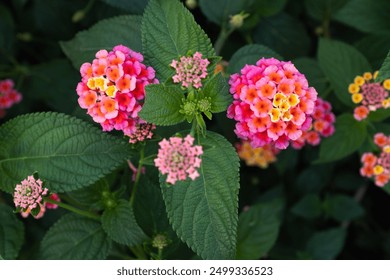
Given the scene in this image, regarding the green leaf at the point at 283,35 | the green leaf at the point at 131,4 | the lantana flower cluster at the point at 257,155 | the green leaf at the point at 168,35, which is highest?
the green leaf at the point at 168,35

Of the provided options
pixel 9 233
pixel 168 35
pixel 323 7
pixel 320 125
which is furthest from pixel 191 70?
pixel 323 7

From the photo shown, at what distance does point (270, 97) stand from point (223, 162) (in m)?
0.23

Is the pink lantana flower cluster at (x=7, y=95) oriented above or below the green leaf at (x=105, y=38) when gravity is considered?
below

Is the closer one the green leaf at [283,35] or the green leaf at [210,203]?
the green leaf at [210,203]

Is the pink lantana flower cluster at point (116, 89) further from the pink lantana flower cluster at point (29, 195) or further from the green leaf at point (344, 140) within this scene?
the green leaf at point (344, 140)

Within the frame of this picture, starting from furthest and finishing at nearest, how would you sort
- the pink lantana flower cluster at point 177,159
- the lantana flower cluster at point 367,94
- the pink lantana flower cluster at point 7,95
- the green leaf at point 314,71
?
the pink lantana flower cluster at point 7,95 < the green leaf at point 314,71 < the lantana flower cluster at point 367,94 < the pink lantana flower cluster at point 177,159

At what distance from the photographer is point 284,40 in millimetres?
2383

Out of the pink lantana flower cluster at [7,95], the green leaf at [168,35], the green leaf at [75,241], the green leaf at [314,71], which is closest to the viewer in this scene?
the green leaf at [168,35]

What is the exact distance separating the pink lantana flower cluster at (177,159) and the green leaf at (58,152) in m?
0.32

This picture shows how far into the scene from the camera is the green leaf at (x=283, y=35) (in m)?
2.37

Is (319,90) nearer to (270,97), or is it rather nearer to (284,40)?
(284,40)

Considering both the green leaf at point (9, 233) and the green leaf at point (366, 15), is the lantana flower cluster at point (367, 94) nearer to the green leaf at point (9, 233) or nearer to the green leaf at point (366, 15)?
the green leaf at point (366, 15)

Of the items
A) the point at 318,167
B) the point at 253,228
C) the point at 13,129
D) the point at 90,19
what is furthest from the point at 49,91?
the point at 318,167

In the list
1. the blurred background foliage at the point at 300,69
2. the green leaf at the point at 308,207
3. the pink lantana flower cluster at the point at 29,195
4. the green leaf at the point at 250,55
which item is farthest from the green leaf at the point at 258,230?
the pink lantana flower cluster at the point at 29,195
